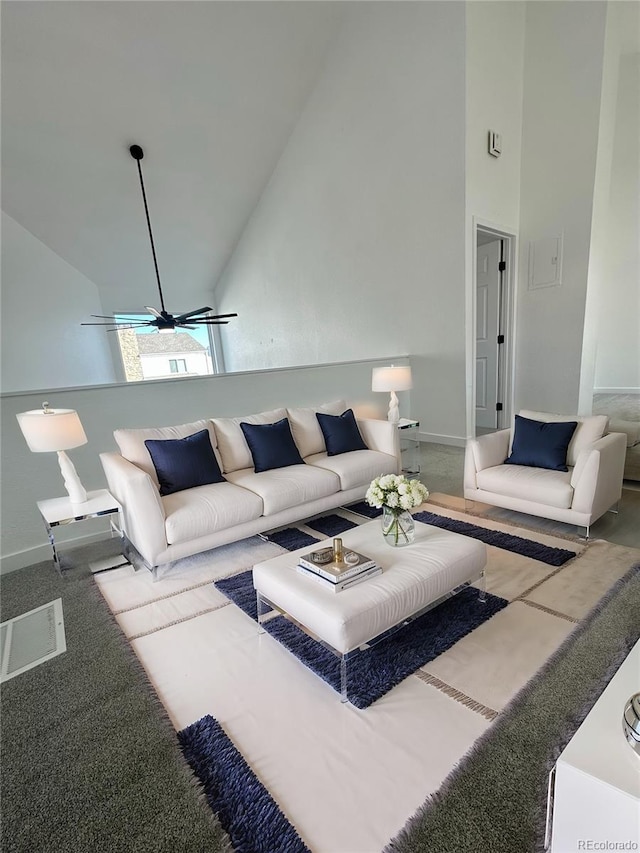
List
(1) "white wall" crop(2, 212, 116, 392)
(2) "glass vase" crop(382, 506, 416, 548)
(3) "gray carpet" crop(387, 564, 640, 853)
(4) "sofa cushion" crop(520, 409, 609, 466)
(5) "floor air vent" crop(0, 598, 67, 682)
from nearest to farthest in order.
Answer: (3) "gray carpet" crop(387, 564, 640, 853)
(5) "floor air vent" crop(0, 598, 67, 682)
(2) "glass vase" crop(382, 506, 416, 548)
(4) "sofa cushion" crop(520, 409, 609, 466)
(1) "white wall" crop(2, 212, 116, 392)

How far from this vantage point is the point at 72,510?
2555 millimetres

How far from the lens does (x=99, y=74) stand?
432 centimetres

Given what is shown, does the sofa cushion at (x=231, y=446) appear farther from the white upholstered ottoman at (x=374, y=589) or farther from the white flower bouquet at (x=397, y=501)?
the white flower bouquet at (x=397, y=501)

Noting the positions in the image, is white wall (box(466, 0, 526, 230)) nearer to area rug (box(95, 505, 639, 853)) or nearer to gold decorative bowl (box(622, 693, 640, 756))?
area rug (box(95, 505, 639, 853))

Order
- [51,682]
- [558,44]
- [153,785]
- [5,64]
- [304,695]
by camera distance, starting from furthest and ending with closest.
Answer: [558,44]
[5,64]
[51,682]
[304,695]
[153,785]

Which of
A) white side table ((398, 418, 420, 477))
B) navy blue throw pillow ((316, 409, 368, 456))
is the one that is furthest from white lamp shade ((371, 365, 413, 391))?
navy blue throw pillow ((316, 409, 368, 456))

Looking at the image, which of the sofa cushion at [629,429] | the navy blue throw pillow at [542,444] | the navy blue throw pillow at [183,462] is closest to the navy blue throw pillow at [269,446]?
the navy blue throw pillow at [183,462]

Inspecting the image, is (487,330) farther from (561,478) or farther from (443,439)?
(561,478)

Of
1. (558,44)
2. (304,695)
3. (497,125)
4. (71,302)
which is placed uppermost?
(558,44)

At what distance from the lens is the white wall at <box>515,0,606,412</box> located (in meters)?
4.19

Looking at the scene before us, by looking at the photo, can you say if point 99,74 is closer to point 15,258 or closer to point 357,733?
point 15,258

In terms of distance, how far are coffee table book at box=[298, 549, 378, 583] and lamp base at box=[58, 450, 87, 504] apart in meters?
1.59

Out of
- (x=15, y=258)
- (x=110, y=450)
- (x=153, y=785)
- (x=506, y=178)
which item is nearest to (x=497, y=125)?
(x=506, y=178)

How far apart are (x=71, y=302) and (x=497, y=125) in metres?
6.10
